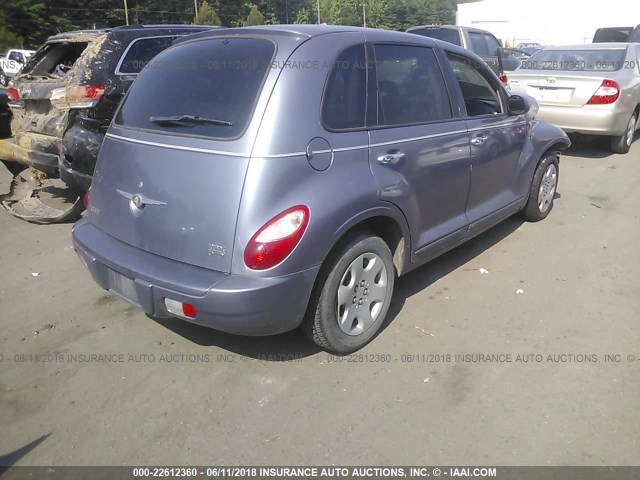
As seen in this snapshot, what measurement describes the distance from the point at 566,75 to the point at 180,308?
7.47 m

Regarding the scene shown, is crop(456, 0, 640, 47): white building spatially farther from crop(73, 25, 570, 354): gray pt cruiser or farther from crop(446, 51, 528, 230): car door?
crop(73, 25, 570, 354): gray pt cruiser

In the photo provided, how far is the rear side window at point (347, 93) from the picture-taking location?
2879mm

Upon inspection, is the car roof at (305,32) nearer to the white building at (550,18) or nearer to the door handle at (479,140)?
the door handle at (479,140)

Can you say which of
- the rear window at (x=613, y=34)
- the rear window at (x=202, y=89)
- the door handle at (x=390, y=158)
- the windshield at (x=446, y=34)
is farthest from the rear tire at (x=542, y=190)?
the rear window at (x=613, y=34)

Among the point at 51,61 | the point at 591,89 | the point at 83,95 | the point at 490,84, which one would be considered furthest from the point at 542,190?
the point at 51,61

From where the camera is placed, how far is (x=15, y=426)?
2625 millimetres

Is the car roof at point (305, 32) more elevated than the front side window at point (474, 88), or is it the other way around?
the car roof at point (305, 32)

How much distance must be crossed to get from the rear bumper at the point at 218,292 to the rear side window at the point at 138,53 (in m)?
3.06

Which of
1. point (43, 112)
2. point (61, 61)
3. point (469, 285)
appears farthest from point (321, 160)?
point (61, 61)

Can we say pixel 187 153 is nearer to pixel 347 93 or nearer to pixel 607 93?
pixel 347 93

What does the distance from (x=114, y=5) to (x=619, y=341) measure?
40878mm

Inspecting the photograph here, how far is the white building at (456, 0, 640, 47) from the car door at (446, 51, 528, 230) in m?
43.0

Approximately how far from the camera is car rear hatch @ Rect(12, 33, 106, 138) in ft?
17.2

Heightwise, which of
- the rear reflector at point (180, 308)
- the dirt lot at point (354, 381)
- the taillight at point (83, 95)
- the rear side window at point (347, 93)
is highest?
the rear side window at point (347, 93)
